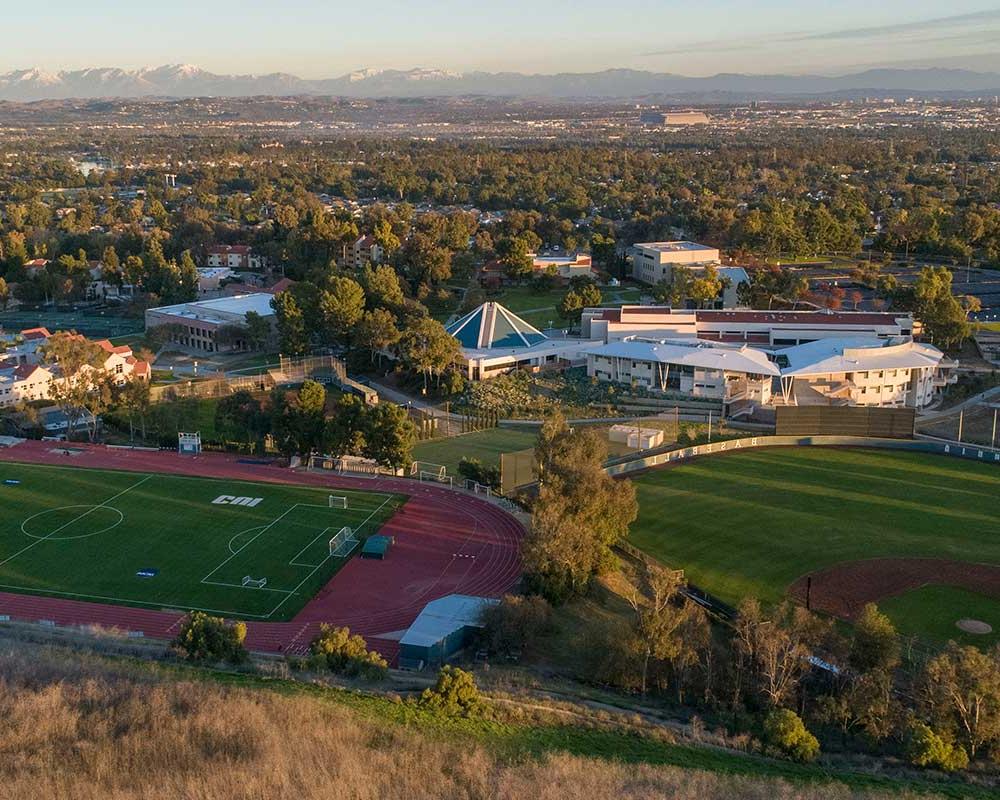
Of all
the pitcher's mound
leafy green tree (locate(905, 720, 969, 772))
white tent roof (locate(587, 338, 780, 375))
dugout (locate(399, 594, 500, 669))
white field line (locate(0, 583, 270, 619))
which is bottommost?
white field line (locate(0, 583, 270, 619))

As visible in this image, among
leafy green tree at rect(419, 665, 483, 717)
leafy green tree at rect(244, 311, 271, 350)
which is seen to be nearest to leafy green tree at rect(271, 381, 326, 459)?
leafy green tree at rect(419, 665, 483, 717)

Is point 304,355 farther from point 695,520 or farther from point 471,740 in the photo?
point 471,740

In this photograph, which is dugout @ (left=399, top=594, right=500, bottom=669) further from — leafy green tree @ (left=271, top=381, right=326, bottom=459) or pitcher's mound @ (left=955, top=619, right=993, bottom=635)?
leafy green tree @ (left=271, top=381, right=326, bottom=459)

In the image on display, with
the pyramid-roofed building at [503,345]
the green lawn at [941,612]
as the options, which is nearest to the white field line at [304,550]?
the green lawn at [941,612]

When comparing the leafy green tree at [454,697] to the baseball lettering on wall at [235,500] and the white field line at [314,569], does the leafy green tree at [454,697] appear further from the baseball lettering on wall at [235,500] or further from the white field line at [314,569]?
the baseball lettering on wall at [235,500]

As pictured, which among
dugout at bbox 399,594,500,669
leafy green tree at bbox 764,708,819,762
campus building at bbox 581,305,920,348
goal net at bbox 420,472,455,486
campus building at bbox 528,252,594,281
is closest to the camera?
leafy green tree at bbox 764,708,819,762

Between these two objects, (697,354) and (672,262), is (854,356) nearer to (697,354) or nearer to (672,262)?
(697,354)

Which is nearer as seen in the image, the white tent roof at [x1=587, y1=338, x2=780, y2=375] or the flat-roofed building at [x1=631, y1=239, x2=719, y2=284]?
the white tent roof at [x1=587, y1=338, x2=780, y2=375]
